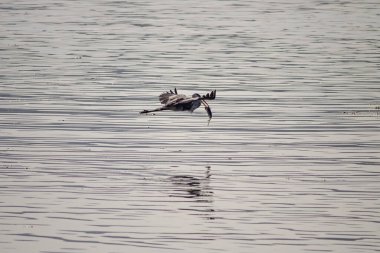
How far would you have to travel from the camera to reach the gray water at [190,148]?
653 inches

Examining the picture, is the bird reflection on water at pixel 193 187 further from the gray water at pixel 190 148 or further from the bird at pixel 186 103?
the bird at pixel 186 103

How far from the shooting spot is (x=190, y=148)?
22781 millimetres

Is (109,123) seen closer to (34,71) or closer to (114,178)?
(114,178)

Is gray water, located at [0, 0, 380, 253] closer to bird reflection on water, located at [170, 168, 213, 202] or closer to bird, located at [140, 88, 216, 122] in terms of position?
bird reflection on water, located at [170, 168, 213, 202]

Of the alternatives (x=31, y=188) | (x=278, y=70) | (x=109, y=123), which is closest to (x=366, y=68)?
(x=278, y=70)

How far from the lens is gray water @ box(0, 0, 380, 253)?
54.4ft

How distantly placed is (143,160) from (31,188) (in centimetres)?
280

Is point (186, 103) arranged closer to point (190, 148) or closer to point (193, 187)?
point (190, 148)

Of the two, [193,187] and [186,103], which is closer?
[193,187]

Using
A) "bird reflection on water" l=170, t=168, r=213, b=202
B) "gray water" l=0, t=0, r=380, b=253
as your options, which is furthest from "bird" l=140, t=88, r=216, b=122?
"bird reflection on water" l=170, t=168, r=213, b=202

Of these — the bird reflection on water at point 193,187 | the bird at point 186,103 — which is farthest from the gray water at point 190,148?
the bird at point 186,103

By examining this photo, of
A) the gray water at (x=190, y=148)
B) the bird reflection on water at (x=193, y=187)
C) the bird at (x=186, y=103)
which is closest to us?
the gray water at (x=190, y=148)

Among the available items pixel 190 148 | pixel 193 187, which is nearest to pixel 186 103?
pixel 190 148

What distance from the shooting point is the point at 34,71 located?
3622 cm
